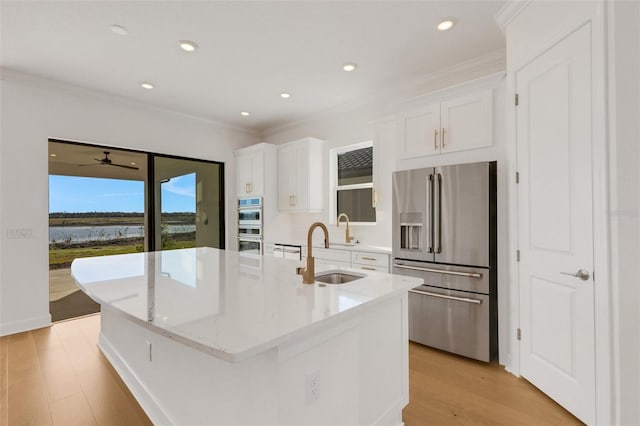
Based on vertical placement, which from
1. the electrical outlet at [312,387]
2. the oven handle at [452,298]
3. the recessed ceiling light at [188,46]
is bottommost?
the oven handle at [452,298]

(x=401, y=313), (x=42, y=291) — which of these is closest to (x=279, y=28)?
(x=401, y=313)

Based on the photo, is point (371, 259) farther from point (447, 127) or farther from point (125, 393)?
point (125, 393)

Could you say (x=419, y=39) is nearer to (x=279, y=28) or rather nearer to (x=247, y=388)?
(x=279, y=28)

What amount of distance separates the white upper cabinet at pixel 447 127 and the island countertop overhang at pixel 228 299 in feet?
5.38

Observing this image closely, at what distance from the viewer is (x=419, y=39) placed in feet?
8.88

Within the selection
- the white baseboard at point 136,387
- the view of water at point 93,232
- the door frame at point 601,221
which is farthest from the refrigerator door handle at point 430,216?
the view of water at point 93,232

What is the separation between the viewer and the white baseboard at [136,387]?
175cm

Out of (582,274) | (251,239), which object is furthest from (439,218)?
(251,239)

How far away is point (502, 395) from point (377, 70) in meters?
3.20

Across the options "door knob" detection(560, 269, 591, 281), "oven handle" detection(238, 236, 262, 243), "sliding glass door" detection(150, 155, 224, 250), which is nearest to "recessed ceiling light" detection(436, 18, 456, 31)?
"door knob" detection(560, 269, 591, 281)

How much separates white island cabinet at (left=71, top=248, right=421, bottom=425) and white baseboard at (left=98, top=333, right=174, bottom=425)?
17 millimetres

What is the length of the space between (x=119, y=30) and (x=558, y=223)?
373 cm

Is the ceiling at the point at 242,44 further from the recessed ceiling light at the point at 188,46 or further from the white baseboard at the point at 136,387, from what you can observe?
the white baseboard at the point at 136,387

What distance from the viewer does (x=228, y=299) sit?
53.7 inches
